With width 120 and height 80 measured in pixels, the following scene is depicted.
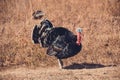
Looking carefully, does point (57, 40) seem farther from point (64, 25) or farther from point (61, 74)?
point (61, 74)

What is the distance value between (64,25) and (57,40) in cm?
331

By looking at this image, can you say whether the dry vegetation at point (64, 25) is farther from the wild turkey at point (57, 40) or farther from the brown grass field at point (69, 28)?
the wild turkey at point (57, 40)

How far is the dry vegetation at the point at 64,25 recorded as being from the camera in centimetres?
2945

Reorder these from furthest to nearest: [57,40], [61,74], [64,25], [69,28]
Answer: [64,25] → [69,28] → [57,40] → [61,74]

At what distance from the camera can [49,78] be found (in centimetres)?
2603

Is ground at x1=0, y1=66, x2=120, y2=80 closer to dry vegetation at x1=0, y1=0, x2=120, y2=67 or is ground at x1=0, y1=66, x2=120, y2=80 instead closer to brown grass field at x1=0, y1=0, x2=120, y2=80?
brown grass field at x1=0, y1=0, x2=120, y2=80

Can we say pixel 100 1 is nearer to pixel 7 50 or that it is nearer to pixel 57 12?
pixel 57 12

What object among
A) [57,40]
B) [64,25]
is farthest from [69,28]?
[57,40]


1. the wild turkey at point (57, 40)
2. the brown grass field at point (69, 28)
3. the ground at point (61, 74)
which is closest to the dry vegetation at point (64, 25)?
the brown grass field at point (69, 28)

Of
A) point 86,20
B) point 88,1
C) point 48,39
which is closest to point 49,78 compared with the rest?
point 48,39

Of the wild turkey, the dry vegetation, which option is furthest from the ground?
the wild turkey

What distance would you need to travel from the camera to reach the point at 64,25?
32.5m

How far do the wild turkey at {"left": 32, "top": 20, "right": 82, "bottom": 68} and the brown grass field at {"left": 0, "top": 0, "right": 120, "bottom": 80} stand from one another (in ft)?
1.55

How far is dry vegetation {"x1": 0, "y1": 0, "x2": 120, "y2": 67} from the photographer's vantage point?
29.5 meters
